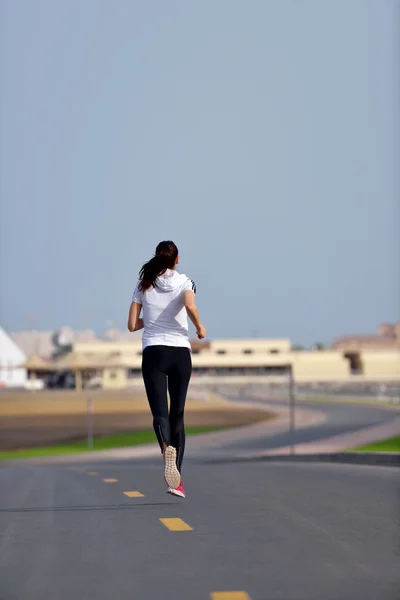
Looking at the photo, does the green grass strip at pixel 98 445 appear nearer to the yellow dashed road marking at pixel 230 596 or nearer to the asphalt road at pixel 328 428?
the asphalt road at pixel 328 428

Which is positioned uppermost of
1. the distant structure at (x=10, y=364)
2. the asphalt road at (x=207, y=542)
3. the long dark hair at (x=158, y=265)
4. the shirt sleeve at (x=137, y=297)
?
the distant structure at (x=10, y=364)

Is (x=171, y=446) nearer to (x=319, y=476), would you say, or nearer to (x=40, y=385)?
(x=319, y=476)

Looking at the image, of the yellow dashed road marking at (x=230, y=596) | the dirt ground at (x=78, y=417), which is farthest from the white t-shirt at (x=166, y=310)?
the dirt ground at (x=78, y=417)

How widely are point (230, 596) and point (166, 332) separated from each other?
444 cm

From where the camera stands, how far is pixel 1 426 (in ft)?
180

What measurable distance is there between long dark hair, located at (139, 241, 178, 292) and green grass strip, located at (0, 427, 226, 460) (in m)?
23.4

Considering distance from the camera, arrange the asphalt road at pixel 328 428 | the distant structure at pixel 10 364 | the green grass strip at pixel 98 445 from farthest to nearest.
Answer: the distant structure at pixel 10 364, the green grass strip at pixel 98 445, the asphalt road at pixel 328 428

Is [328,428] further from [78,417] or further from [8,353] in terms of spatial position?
[8,353]

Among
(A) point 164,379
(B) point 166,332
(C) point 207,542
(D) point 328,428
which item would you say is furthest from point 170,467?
(D) point 328,428

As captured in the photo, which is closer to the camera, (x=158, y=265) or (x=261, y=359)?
(x=158, y=265)

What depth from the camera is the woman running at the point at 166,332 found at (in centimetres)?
1002

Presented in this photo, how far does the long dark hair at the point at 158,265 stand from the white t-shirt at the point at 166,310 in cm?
5

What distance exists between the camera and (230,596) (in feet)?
19.1

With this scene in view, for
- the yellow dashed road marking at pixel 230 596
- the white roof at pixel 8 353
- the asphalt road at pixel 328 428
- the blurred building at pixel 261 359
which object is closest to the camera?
the yellow dashed road marking at pixel 230 596
